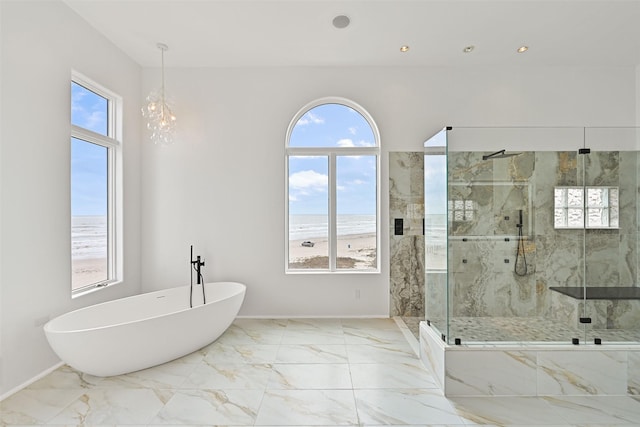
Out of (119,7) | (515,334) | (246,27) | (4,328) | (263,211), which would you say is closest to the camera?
(4,328)

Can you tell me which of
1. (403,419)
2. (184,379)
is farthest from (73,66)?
(403,419)

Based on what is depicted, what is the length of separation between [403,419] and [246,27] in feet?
11.6

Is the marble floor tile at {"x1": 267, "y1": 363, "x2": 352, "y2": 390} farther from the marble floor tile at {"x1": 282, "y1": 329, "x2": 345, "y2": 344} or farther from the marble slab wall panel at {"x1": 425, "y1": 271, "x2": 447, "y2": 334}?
the marble slab wall panel at {"x1": 425, "y1": 271, "x2": 447, "y2": 334}

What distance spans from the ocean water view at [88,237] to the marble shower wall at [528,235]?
11.2 ft

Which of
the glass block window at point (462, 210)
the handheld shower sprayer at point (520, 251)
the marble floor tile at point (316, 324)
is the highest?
the glass block window at point (462, 210)

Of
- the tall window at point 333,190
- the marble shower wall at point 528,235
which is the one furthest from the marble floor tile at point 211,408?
the tall window at point 333,190

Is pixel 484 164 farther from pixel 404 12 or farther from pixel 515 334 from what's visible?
pixel 404 12

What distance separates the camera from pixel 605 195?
2658mm

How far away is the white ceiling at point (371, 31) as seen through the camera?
2979mm

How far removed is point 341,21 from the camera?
3189mm

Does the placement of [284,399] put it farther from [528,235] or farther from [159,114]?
[159,114]

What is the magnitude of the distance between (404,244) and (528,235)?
1.57 metres

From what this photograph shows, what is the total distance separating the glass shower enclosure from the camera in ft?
8.70

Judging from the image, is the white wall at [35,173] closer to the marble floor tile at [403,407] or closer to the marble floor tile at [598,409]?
the marble floor tile at [403,407]
